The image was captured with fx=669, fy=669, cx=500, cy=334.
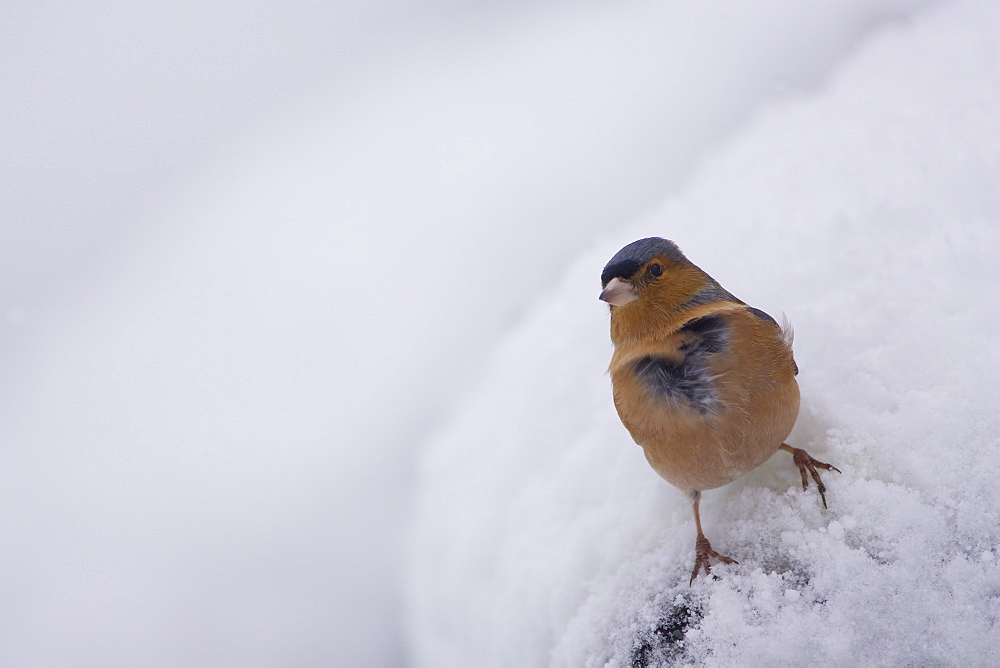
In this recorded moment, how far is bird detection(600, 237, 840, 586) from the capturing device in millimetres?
1689

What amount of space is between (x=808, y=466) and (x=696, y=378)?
1.26 feet

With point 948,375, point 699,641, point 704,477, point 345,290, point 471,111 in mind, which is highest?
point 471,111

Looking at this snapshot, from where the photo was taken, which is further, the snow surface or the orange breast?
the orange breast

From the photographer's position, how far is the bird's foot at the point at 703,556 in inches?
70.6

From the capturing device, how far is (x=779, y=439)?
5.66 feet

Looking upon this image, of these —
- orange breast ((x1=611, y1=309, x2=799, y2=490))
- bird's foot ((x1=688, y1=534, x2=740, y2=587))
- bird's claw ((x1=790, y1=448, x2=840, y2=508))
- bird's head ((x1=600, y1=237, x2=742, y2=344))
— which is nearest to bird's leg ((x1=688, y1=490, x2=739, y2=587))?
bird's foot ((x1=688, y1=534, x2=740, y2=587))

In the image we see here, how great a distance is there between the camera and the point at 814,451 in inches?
72.9

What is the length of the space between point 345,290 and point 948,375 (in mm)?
4847

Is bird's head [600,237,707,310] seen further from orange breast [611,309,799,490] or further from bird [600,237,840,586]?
orange breast [611,309,799,490]

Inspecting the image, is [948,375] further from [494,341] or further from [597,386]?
[494,341]

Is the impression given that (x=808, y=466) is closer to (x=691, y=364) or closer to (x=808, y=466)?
(x=808, y=466)

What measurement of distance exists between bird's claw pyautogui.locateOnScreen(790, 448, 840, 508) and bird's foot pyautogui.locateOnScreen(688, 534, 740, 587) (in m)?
0.29

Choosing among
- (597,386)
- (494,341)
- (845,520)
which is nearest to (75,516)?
(494,341)

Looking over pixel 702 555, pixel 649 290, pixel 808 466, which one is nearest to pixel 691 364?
pixel 649 290
